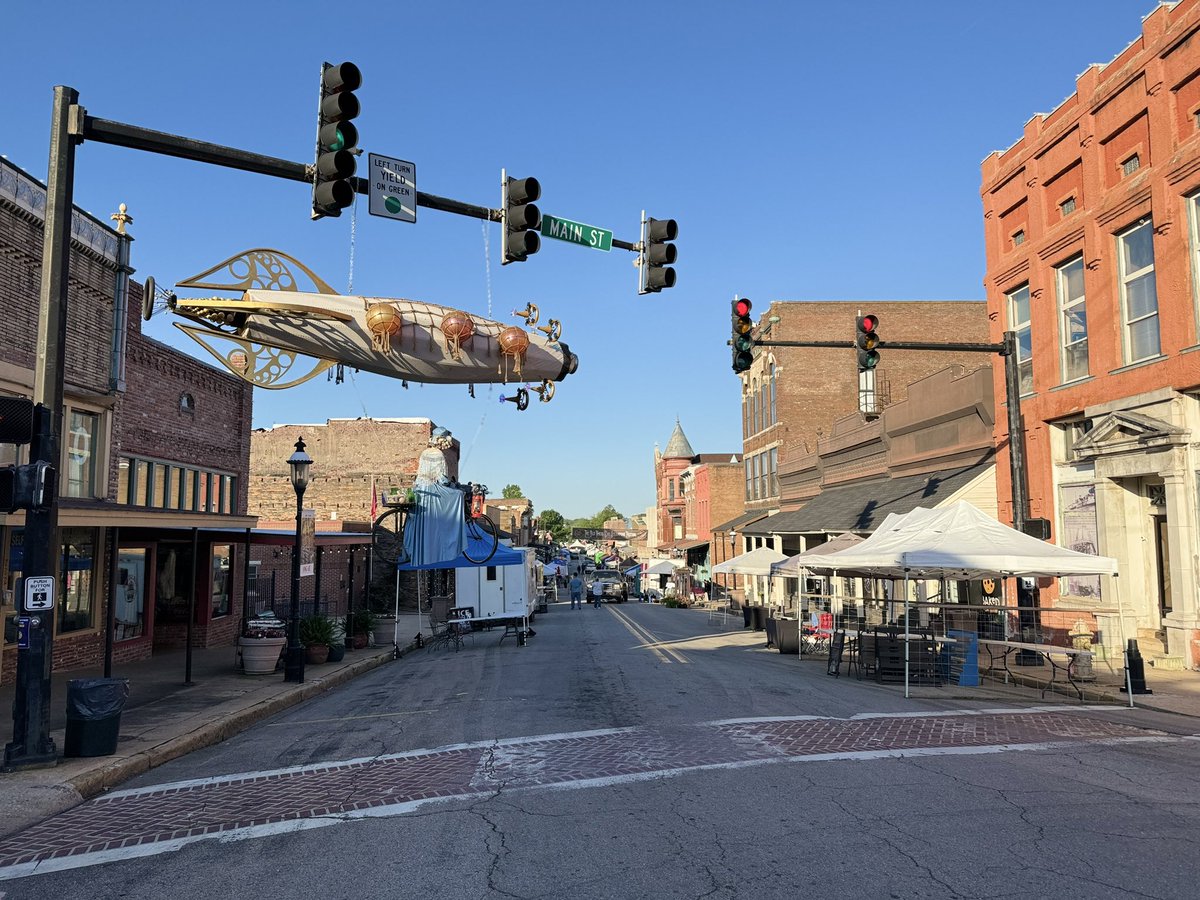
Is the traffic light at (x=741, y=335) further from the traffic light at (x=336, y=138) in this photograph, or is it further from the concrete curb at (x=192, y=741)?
the concrete curb at (x=192, y=741)

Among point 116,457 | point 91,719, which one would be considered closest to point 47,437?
point 91,719

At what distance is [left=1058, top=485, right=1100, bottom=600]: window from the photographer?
1800 cm

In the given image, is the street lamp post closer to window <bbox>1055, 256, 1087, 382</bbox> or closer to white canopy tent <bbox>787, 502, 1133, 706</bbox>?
white canopy tent <bbox>787, 502, 1133, 706</bbox>

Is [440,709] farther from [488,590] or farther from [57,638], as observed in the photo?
[488,590]

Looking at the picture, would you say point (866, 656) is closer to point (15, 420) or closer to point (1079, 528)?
point (1079, 528)

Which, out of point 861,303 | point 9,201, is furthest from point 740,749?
point 861,303

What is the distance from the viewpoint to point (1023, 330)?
69.9ft

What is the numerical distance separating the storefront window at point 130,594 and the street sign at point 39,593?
10128mm

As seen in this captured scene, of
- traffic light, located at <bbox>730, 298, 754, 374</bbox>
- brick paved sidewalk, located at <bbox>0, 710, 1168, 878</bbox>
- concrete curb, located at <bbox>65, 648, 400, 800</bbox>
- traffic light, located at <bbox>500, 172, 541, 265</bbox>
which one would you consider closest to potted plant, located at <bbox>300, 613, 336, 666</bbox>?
concrete curb, located at <bbox>65, 648, 400, 800</bbox>

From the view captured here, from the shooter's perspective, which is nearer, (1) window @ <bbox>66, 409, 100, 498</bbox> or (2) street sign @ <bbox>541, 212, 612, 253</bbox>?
(2) street sign @ <bbox>541, 212, 612, 253</bbox>

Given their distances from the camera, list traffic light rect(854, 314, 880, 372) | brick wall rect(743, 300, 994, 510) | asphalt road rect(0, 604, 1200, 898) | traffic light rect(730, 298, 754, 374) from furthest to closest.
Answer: brick wall rect(743, 300, 994, 510) < traffic light rect(854, 314, 880, 372) < traffic light rect(730, 298, 754, 374) < asphalt road rect(0, 604, 1200, 898)

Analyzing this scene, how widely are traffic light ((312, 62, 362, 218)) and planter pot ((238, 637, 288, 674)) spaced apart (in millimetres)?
10638

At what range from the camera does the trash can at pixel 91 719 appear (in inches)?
352

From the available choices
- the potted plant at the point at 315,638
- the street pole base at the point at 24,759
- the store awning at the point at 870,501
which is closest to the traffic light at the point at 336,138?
the street pole base at the point at 24,759
